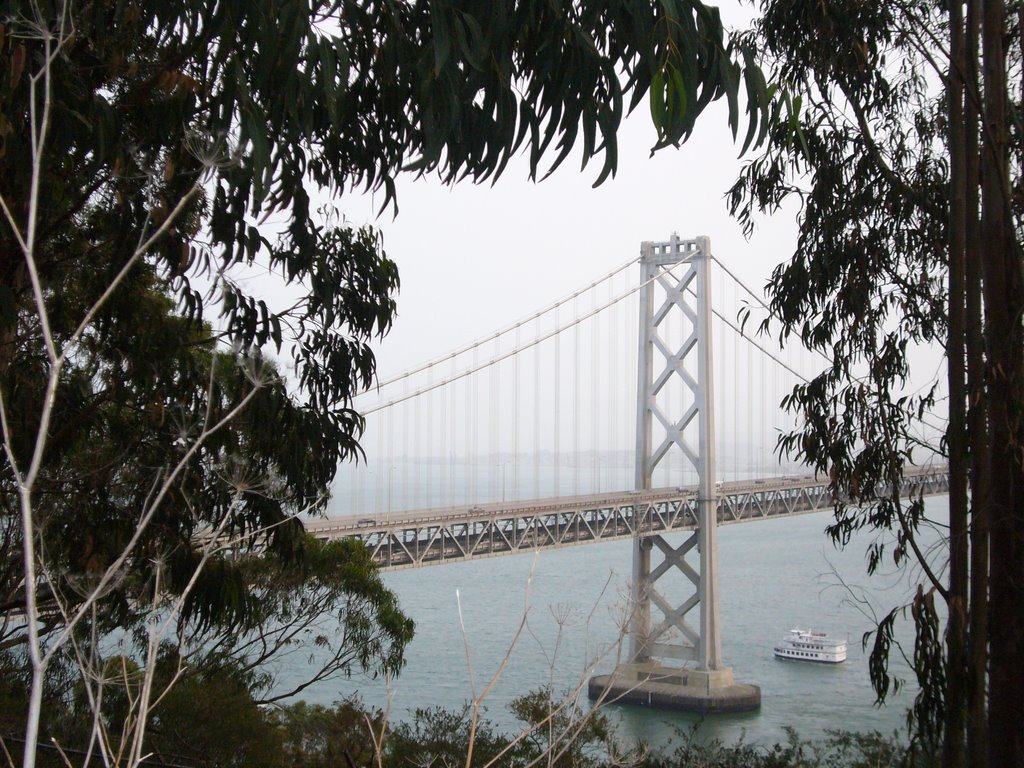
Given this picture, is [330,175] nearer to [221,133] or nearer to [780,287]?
[221,133]

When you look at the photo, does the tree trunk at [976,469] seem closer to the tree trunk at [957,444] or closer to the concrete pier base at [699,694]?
the tree trunk at [957,444]

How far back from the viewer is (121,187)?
100 inches

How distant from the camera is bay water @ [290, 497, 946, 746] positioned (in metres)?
11.2

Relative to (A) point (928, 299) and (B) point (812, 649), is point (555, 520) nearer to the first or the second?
(B) point (812, 649)

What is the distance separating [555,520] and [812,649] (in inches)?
191

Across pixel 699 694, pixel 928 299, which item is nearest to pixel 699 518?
pixel 699 694

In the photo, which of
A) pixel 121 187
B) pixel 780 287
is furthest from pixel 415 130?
pixel 780 287

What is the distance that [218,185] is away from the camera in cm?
250

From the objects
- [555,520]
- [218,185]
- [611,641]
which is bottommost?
[611,641]

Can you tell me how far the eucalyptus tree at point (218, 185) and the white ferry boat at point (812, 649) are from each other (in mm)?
12561

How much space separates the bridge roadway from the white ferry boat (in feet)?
5.44

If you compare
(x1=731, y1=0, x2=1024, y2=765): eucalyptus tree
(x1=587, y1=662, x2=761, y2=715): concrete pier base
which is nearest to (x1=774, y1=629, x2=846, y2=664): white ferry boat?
(x1=587, y1=662, x2=761, y2=715): concrete pier base

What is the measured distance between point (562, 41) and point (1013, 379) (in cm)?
185

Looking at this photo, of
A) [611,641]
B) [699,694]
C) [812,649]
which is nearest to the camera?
[611,641]
